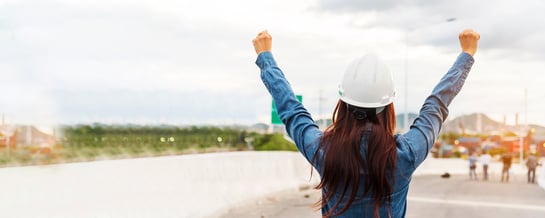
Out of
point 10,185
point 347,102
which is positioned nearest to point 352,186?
point 347,102

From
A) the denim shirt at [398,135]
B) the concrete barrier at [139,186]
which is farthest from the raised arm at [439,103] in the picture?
the concrete barrier at [139,186]

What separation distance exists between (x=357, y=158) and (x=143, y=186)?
774cm

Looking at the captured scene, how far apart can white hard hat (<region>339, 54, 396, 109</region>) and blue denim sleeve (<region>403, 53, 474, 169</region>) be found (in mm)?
143

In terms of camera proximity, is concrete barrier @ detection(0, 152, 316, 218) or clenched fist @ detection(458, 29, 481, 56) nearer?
clenched fist @ detection(458, 29, 481, 56)

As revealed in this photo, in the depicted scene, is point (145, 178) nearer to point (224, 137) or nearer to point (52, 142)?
point (52, 142)

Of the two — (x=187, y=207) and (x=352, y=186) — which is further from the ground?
(x=352, y=186)

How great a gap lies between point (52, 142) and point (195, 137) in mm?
8582

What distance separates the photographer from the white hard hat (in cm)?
222

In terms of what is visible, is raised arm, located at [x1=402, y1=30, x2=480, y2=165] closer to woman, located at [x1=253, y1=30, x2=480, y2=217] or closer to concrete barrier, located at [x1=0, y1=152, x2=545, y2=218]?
woman, located at [x1=253, y1=30, x2=480, y2=217]

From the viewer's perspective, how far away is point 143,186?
31.2 ft

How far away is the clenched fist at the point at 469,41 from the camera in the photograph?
97.9 inches

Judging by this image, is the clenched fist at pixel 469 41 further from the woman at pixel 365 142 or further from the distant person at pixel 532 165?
the distant person at pixel 532 165

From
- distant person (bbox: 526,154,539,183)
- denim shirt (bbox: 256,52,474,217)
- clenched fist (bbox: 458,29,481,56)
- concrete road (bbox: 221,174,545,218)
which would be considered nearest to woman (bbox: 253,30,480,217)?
denim shirt (bbox: 256,52,474,217)

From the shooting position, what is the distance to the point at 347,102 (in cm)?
223
